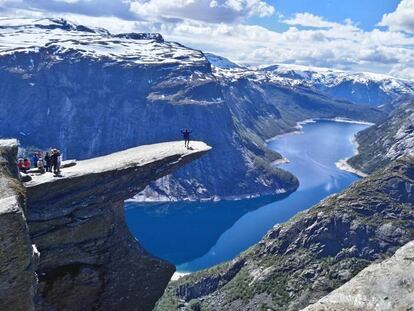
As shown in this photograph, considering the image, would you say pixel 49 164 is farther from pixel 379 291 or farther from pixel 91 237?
pixel 379 291

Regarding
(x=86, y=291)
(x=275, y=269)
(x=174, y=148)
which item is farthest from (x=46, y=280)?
(x=275, y=269)

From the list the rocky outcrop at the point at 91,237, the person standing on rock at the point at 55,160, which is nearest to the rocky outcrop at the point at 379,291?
the rocky outcrop at the point at 91,237

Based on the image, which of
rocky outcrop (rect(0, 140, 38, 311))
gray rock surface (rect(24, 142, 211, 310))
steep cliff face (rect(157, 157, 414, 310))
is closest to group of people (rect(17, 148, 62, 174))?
gray rock surface (rect(24, 142, 211, 310))

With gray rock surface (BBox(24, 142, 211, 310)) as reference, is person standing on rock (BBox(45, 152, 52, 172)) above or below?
above

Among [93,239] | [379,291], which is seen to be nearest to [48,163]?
[93,239]

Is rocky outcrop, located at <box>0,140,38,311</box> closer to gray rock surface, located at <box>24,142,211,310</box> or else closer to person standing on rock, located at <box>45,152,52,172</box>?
gray rock surface, located at <box>24,142,211,310</box>
